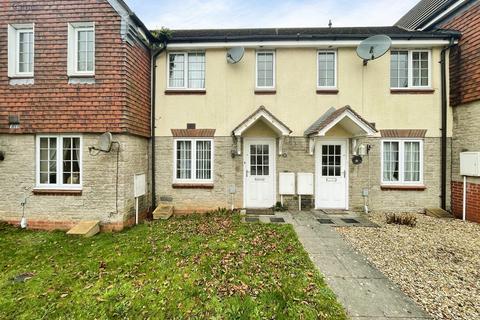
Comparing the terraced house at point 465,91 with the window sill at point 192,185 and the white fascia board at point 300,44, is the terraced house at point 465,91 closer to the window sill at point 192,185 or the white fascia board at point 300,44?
the white fascia board at point 300,44

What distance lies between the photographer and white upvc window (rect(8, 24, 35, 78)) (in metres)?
7.22

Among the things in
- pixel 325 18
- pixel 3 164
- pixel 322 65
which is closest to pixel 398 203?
pixel 322 65

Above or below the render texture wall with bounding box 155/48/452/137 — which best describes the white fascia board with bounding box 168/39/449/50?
above

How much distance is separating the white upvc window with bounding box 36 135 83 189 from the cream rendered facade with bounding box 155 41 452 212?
267cm

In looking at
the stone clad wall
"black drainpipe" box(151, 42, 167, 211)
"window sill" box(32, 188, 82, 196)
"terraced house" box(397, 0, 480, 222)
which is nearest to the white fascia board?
"black drainpipe" box(151, 42, 167, 211)

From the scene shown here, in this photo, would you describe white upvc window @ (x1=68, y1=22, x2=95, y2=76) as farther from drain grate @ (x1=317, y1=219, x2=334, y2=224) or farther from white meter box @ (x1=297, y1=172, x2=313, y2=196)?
drain grate @ (x1=317, y1=219, x2=334, y2=224)

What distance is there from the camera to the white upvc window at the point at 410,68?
8805 millimetres

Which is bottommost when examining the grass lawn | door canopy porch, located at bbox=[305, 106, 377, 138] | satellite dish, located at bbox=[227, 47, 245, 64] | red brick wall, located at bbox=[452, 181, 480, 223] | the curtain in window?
the grass lawn

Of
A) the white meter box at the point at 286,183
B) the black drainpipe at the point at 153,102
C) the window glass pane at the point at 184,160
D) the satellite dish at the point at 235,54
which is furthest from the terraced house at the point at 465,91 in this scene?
the black drainpipe at the point at 153,102

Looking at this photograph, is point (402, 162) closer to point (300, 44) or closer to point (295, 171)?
point (295, 171)

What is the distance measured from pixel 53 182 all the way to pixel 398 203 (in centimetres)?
1235

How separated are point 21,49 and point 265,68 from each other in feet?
27.8

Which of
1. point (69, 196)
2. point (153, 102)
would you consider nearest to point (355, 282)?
point (69, 196)

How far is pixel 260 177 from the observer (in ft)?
29.6
